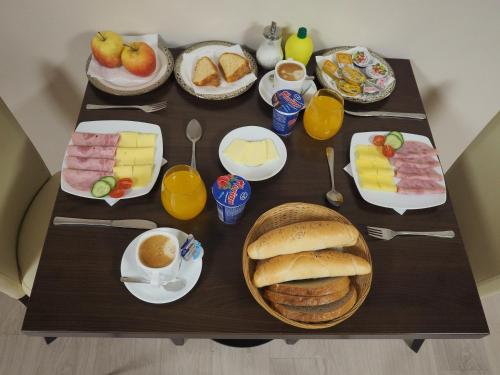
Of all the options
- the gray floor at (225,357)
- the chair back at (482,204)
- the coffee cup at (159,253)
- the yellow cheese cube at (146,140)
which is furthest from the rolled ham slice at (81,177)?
the chair back at (482,204)

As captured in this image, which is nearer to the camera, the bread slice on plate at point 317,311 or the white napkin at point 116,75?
the bread slice on plate at point 317,311

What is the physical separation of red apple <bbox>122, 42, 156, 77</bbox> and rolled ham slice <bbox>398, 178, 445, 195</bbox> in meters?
0.78

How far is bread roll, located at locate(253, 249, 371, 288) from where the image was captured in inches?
30.8

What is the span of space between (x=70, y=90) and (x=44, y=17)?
0.31 metres

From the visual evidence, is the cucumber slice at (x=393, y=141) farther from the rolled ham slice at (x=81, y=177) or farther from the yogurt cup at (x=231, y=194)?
the rolled ham slice at (x=81, y=177)

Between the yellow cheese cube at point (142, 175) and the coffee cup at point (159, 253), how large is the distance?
17 centimetres

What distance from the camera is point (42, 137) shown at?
160cm

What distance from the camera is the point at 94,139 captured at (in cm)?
99

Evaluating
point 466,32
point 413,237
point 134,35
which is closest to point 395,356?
point 413,237

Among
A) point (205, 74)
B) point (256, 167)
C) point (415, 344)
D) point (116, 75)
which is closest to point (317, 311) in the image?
point (256, 167)

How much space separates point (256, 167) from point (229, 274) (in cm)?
30

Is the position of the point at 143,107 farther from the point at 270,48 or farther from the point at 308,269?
the point at 308,269

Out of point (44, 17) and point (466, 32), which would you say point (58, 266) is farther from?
point (466, 32)

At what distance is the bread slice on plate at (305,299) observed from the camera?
0.77 m
